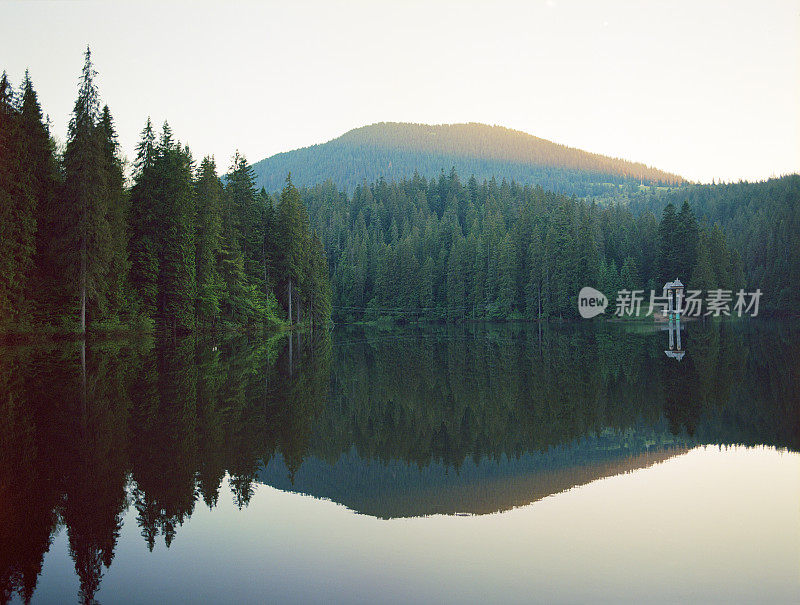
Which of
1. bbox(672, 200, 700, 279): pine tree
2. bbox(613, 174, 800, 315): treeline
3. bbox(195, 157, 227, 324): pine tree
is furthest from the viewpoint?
bbox(613, 174, 800, 315): treeline

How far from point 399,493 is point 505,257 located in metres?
100

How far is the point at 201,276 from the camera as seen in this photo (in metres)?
50.5

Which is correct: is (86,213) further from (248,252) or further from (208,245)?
(248,252)

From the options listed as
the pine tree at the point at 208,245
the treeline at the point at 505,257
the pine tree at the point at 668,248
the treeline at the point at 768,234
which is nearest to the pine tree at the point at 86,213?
the pine tree at the point at 208,245

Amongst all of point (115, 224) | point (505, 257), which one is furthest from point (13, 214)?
point (505, 257)

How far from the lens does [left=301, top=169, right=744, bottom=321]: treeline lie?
94.8 meters

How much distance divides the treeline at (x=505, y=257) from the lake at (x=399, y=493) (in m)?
79.4

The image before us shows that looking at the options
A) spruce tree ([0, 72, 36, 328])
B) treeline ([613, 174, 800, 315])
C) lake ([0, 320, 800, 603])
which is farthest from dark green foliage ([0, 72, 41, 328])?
treeline ([613, 174, 800, 315])

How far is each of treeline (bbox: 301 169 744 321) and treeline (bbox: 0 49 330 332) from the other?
47451mm

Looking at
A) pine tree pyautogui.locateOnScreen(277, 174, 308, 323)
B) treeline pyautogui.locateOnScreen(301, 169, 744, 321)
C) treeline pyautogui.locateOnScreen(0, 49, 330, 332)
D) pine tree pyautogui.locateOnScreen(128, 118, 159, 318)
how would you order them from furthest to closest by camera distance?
treeline pyautogui.locateOnScreen(301, 169, 744, 321), pine tree pyautogui.locateOnScreen(277, 174, 308, 323), pine tree pyautogui.locateOnScreen(128, 118, 159, 318), treeline pyautogui.locateOnScreen(0, 49, 330, 332)

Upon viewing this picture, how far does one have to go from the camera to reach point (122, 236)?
42.5 m

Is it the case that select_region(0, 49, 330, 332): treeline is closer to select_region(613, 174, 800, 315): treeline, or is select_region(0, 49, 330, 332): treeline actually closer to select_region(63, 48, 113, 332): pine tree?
select_region(63, 48, 113, 332): pine tree

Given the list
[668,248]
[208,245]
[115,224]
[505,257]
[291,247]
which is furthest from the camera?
[505,257]

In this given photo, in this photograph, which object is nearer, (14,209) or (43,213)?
(14,209)
